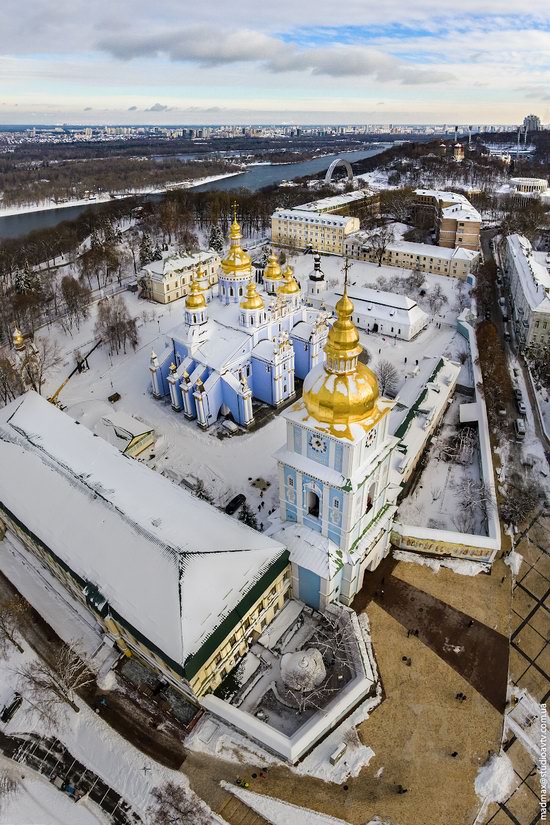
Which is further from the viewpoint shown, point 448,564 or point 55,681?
point 448,564

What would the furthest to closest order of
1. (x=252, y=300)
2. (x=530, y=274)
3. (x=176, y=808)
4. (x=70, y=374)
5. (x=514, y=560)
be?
1. (x=530, y=274)
2. (x=70, y=374)
3. (x=252, y=300)
4. (x=514, y=560)
5. (x=176, y=808)

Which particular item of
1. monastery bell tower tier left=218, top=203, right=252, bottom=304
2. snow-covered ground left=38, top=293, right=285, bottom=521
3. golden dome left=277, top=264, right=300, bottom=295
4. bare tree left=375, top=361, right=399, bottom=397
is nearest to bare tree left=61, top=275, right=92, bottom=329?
snow-covered ground left=38, top=293, right=285, bottom=521

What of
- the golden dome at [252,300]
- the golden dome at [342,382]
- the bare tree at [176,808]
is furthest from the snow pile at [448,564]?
the golden dome at [252,300]

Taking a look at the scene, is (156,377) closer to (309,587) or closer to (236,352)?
(236,352)

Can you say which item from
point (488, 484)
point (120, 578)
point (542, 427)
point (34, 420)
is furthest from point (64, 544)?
point (542, 427)

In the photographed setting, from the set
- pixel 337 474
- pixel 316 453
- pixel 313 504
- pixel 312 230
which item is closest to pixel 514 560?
pixel 313 504

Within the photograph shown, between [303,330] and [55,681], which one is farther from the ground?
[303,330]

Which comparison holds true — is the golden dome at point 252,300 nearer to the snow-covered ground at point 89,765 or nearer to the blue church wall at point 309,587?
the blue church wall at point 309,587

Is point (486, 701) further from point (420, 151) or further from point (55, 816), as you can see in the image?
point (420, 151)
